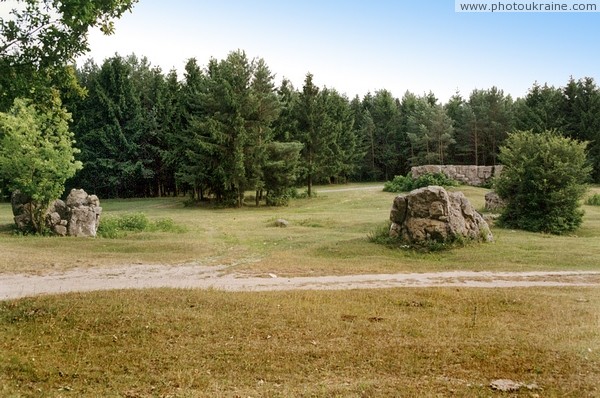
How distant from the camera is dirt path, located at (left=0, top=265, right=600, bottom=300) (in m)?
14.5

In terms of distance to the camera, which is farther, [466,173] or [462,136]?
[462,136]

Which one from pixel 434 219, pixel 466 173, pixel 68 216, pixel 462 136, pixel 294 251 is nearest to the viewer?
pixel 294 251

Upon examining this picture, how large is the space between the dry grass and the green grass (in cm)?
564

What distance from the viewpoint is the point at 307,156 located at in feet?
172

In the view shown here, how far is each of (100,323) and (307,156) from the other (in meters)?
43.6

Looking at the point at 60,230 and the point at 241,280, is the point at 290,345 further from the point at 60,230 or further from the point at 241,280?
the point at 60,230

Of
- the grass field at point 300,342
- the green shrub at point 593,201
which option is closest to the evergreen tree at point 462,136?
the green shrub at point 593,201

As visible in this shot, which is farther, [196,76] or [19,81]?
[196,76]

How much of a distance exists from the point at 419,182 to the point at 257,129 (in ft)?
52.6

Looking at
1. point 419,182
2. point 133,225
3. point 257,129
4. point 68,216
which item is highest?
point 257,129

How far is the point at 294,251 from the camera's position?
2094 centimetres

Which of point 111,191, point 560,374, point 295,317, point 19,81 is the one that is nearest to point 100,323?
point 295,317

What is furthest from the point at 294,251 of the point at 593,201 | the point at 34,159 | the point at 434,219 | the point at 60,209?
the point at 593,201

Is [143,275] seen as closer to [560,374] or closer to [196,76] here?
[560,374]
